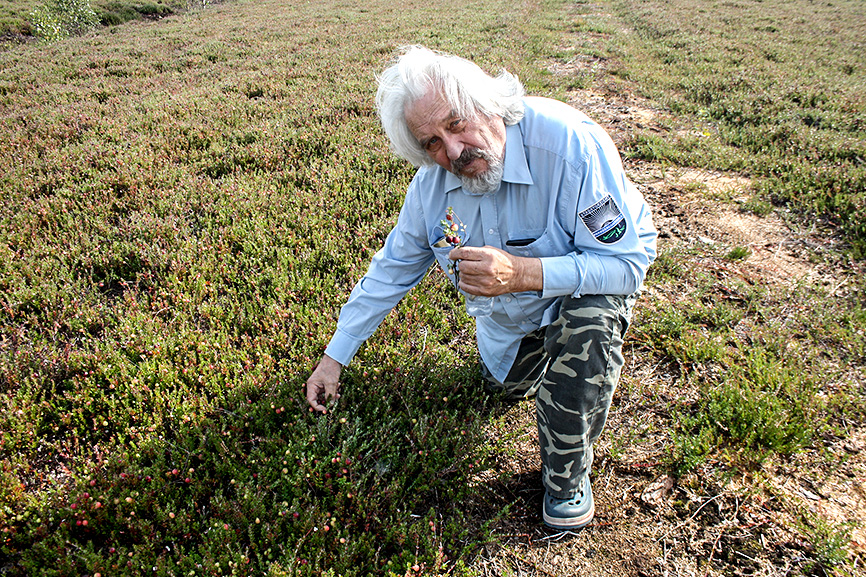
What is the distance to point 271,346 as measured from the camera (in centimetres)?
365

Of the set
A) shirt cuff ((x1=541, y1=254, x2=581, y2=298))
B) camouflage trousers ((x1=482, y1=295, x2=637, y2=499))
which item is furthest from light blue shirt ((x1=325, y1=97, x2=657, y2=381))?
camouflage trousers ((x1=482, y1=295, x2=637, y2=499))

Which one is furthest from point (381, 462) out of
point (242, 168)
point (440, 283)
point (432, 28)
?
point (432, 28)

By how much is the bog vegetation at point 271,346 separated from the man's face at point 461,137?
4.90 ft

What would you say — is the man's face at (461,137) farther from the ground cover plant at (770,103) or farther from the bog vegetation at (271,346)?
the ground cover plant at (770,103)

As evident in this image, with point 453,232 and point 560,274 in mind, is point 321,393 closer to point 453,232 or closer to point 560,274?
point 453,232

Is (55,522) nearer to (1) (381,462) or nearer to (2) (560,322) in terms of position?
(1) (381,462)

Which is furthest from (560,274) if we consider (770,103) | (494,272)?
(770,103)

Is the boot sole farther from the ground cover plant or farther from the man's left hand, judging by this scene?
the ground cover plant

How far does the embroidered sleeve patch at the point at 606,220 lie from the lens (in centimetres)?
241

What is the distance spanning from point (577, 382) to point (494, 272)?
0.69 m

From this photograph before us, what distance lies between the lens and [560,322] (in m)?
2.49

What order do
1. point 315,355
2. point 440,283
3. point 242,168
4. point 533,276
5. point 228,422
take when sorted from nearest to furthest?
1. point 533,276
2. point 228,422
3. point 315,355
4. point 440,283
5. point 242,168

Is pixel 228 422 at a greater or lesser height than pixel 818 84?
lesser

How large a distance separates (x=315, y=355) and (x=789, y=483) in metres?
3.00
